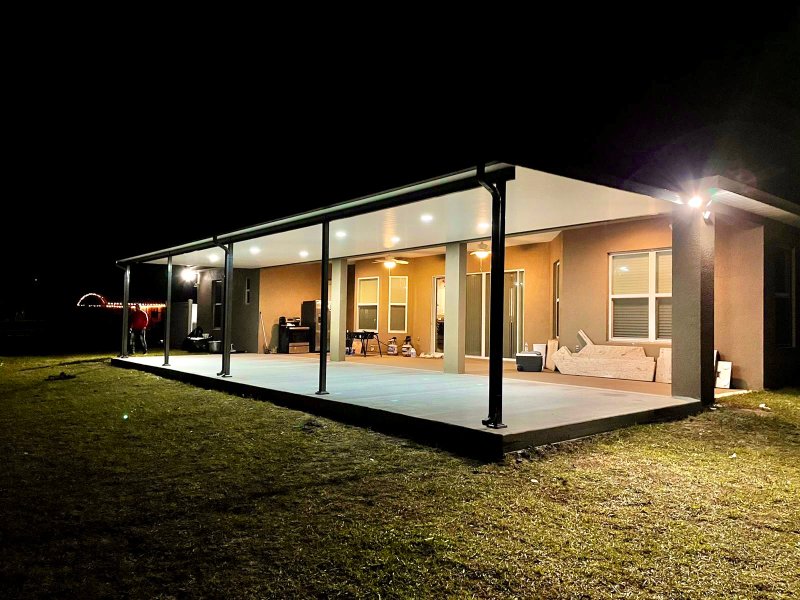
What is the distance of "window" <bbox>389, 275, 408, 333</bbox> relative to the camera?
547 inches

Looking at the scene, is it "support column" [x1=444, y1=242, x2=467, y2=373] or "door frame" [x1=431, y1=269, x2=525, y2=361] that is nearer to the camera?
"support column" [x1=444, y1=242, x2=467, y2=373]

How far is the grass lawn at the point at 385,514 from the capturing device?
2252 mm

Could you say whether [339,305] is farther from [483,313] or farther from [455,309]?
[455,309]

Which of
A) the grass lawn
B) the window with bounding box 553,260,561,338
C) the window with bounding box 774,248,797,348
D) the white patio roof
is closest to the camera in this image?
the grass lawn

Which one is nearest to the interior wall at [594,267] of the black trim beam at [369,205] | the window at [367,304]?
the black trim beam at [369,205]

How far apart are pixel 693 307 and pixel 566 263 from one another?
3.38m

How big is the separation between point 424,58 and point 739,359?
10.2 metres

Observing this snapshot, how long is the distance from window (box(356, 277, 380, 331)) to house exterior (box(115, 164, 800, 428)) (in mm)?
338

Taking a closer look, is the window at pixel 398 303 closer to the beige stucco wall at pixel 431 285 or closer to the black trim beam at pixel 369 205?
the beige stucco wall at pixel 431 285

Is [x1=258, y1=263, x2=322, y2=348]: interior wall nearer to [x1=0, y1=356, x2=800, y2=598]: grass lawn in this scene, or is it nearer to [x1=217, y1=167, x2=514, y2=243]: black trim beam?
[x1=217, y1=167, x2=514, y2=243]: black trim beam

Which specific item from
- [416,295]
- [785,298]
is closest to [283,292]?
[416,295]

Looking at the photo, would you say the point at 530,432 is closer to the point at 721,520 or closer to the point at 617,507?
the point at 617,507

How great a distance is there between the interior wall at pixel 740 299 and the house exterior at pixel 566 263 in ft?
0.06

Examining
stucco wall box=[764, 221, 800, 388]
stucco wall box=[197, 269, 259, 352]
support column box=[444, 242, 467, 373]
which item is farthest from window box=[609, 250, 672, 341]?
stucco wall box=[197, 269, 259, 352]
